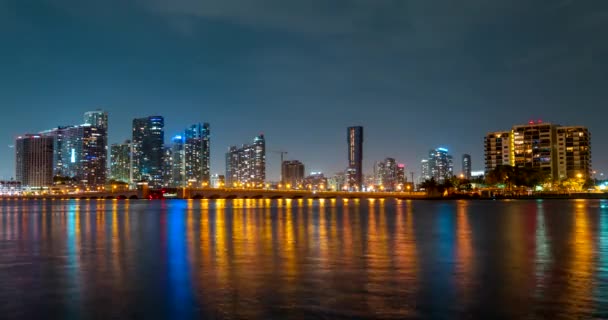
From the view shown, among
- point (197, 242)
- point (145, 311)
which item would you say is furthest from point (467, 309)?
point (197, 242)

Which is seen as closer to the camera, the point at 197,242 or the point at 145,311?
the point at 145,311

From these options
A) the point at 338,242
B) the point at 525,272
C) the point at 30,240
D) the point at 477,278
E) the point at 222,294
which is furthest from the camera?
the point at 30,240

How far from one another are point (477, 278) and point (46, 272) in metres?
15.9

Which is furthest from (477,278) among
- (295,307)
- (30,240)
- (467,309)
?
(30,240)

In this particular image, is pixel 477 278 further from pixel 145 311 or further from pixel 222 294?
pixel 145 311

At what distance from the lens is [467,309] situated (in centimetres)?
1468

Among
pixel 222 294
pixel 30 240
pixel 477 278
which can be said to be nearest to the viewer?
pixel 222 294

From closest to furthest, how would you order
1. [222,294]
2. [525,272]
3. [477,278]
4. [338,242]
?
1. [222,294]
2. [477,278]
3. [525,272]
4. [338,242]

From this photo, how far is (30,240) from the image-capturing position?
37281 millimetres

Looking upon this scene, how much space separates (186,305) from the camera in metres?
15.4

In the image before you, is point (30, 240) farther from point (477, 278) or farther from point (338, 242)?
point (477, 278)

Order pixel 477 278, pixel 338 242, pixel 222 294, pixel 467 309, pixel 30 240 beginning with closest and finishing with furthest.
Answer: pixel 467 309
pixel 222 294
pixel 477 278
pixel 338 242
pixel 30 240

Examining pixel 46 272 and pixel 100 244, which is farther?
pixel 100 244

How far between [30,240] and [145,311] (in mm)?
26374
